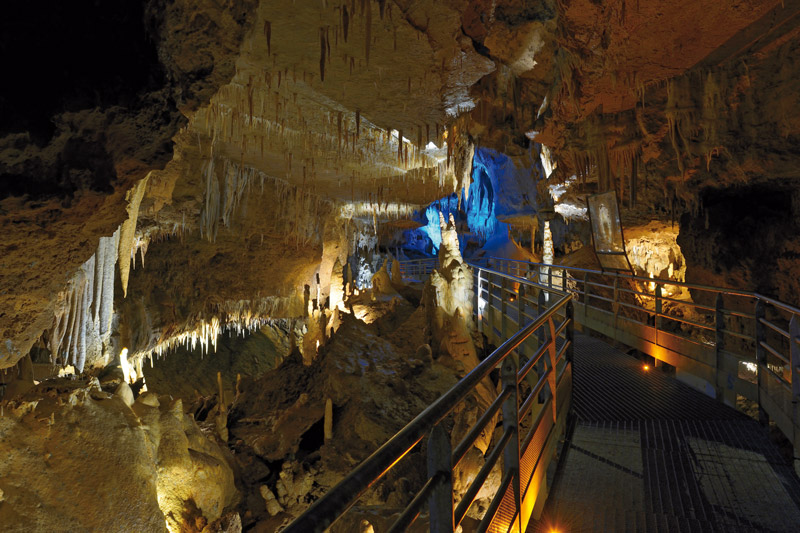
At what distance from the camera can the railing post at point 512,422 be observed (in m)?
1.92

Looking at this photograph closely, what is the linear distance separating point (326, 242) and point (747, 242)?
12839mm

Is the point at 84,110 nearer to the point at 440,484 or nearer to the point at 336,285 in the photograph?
the point at 440,484

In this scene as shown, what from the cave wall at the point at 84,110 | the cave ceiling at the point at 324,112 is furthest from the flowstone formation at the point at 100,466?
the cave wall at the point at 84,110

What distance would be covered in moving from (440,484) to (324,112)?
731 cm

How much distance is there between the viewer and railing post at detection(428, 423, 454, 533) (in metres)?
1.16

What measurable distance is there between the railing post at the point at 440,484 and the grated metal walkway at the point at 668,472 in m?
1.36

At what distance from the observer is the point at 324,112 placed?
24.8 ft

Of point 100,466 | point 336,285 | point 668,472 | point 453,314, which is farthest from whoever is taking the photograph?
point 336,285

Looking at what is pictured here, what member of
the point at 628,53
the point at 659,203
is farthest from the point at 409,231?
the point at 628,53

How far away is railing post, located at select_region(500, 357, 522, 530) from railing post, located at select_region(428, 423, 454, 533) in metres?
0.81

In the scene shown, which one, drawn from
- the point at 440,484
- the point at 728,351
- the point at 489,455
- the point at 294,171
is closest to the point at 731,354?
the point at 728,351

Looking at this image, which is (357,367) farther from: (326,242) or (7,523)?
(326,242)

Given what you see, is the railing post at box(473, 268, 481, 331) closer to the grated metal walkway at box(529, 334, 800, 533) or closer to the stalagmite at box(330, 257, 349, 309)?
the grated metal walkway at box(529, 334, 800, 533)

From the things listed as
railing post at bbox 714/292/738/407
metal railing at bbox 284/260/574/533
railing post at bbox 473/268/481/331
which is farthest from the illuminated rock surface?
railing post at bbox 714/292/738/407
